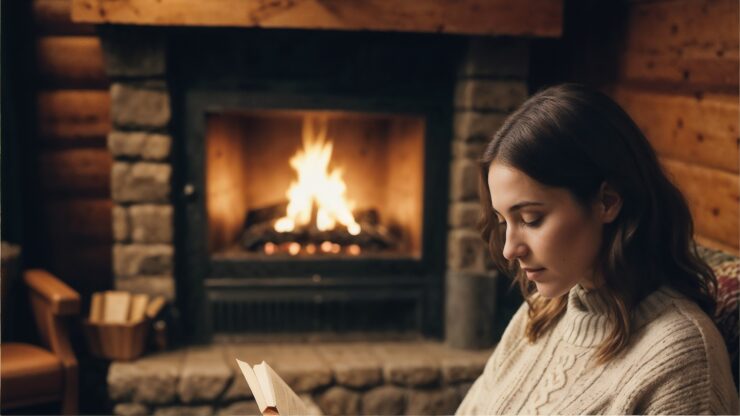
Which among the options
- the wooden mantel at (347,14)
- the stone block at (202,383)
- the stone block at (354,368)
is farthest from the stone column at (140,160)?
the stone block at (354,368)

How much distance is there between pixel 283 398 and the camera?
4.46 ft

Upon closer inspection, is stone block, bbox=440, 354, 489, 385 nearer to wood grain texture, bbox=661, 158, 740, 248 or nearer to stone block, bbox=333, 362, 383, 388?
stone block, bbox=333, 362, 383, 388

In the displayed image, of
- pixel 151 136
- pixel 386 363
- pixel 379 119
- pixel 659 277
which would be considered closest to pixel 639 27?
pixel 379 119

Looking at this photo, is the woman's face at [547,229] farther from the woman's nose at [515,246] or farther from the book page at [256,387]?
the book page at [256,387]

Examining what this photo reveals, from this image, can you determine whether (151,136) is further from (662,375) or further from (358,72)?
(662,375)

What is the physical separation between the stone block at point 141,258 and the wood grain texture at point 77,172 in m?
A: 0.44

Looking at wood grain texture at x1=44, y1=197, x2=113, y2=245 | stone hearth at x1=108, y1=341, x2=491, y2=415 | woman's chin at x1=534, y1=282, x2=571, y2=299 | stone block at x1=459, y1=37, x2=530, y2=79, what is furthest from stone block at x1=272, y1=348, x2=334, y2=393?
woman's chin at x1=534, y1=282, x2=571, y2=299

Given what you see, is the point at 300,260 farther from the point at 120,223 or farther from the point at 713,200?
the point at 713,200

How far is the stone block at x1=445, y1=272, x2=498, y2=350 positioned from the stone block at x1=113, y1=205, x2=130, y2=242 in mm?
1233

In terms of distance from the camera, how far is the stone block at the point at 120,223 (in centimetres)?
312

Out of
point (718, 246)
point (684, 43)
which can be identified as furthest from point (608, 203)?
point (684, 43)

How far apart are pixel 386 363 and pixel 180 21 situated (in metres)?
1.41

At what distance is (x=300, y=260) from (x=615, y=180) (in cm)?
215

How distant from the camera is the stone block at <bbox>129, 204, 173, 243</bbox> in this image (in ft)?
10.3
